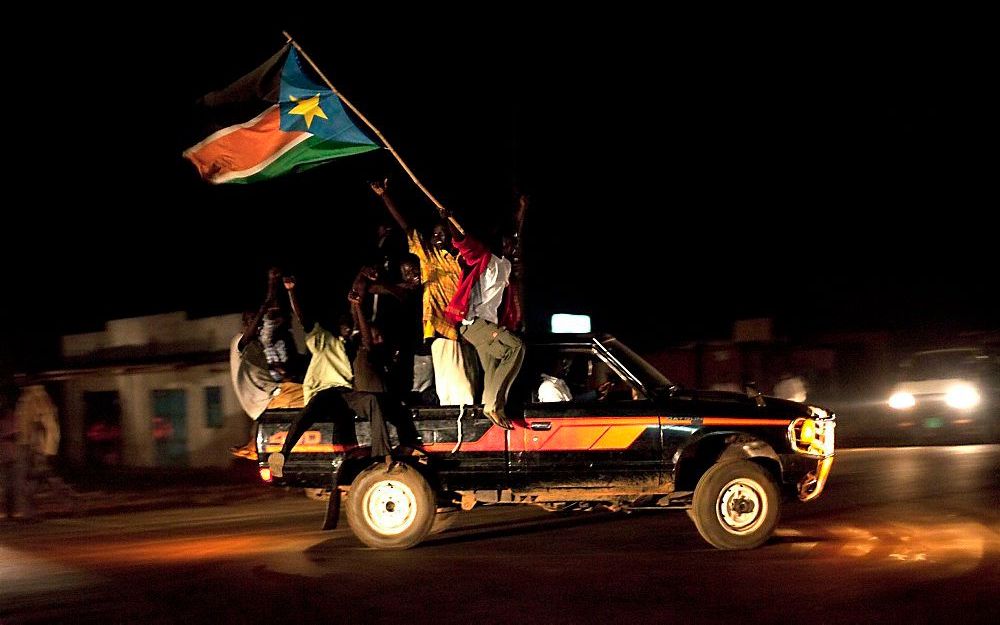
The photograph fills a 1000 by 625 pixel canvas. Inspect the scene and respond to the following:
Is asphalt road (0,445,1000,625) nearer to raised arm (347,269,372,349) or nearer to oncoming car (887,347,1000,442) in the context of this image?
raised arm (347,269,372,349)

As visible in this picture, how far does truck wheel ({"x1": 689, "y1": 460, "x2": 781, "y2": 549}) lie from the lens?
10.4m

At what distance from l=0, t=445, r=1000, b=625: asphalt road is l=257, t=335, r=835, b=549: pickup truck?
0.41 meters

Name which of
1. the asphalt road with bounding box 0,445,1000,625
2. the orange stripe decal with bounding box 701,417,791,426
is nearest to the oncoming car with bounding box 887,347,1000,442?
the asphalt road with bounding box 0,445,1000,625

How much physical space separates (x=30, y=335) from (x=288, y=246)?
8790mm

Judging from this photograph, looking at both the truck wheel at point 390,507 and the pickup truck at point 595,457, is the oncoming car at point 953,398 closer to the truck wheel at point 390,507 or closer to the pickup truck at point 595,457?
the pickup truck at point 595,457

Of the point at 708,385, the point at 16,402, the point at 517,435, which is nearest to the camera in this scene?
the point at 517,435

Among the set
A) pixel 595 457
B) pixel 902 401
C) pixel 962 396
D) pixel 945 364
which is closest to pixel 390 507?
pixel 595 457

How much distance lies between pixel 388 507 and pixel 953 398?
1487 centimetres

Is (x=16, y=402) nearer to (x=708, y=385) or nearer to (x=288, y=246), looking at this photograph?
(x=708, y=385)

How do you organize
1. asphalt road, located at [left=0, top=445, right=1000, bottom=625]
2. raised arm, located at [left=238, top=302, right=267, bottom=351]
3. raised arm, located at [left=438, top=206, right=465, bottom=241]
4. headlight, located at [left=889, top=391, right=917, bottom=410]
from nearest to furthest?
asphalt road, located at [left=0, top=445, right=1000, bottom=625] < raised arm, located at [left=438, top=206, right=465, bottom=241] < raised arm, located at [left=238, top=302, right=267, bottom=351] < headlight, located at [left=889, top=391, right=917, bottom=410]

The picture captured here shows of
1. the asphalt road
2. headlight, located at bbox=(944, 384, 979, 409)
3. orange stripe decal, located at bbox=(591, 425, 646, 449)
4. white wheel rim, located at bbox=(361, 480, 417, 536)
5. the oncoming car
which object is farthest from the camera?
headlight, located at bbox=(944, 384, 979, 409)

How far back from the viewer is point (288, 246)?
133 feet

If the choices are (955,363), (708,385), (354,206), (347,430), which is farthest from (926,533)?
(354,206)

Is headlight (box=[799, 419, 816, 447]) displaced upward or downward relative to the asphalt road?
upward
